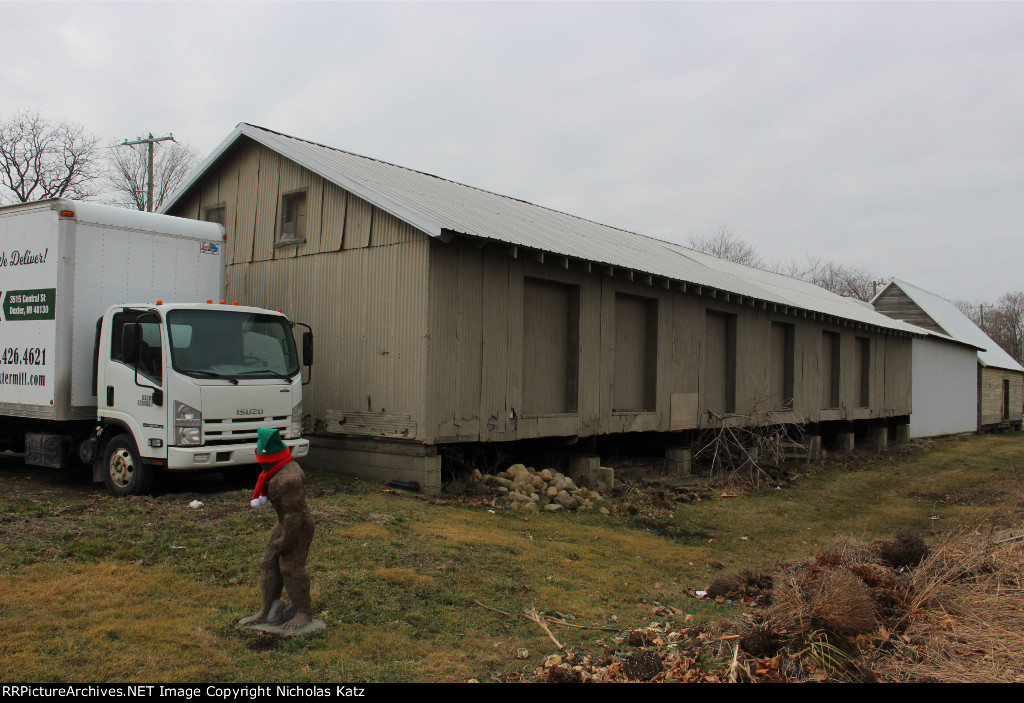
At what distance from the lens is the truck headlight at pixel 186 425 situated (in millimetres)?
9617

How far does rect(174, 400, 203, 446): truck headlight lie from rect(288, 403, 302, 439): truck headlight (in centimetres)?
132

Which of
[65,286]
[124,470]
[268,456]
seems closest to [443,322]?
[124,470]

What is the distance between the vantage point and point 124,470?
10195mm

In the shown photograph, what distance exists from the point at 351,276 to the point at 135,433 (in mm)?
4161

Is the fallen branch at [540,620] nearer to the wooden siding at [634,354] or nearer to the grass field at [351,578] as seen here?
the grass field at [351,578]

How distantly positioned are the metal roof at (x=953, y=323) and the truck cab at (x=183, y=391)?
116ft

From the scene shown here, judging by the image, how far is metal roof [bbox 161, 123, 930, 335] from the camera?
1183 centimetres

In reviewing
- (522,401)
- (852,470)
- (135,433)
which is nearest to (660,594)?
(522,401)

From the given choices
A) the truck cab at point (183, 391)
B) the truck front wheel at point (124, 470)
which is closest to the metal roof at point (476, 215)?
the truck cab at point (183, 391)

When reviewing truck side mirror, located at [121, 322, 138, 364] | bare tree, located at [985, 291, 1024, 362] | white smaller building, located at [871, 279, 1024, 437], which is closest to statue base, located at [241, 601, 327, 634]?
truck side mirror, located at [121, 322, 138, 364]

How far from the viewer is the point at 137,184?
4447 cm

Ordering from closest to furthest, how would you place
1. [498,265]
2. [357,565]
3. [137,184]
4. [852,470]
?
[357,565] → [498,265] → [852,470] → [137,184]

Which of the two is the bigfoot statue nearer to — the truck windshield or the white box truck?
the white box truck
